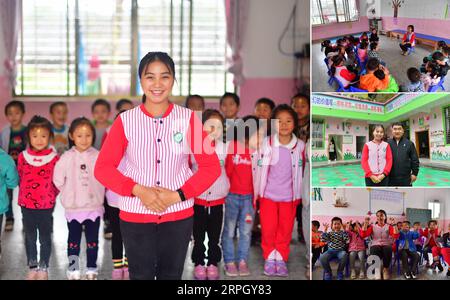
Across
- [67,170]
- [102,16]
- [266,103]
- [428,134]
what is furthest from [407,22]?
[102,16]

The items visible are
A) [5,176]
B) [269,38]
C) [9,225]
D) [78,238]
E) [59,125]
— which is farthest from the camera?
[269,38]

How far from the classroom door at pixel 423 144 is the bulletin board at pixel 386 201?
21cm

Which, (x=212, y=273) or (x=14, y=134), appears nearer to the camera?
(x=212, y=273)

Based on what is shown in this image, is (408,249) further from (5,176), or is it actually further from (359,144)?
(5,176)

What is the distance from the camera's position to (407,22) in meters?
2.44

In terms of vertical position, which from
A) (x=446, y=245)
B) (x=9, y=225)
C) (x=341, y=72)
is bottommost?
(x=9, y=225)

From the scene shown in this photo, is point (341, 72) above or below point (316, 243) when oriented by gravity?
above

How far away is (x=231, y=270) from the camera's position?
311 centimetres

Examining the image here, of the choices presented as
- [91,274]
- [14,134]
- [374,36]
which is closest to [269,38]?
[14,134]

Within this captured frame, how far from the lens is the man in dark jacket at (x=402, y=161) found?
2482 mm

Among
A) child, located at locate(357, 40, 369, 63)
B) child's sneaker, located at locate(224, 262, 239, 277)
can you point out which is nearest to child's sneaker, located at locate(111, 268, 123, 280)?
child's sneaker, located at locate(224, 262, 239, 277)

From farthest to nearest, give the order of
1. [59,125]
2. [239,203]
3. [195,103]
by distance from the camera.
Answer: [59,125], [195,103], [239,203]

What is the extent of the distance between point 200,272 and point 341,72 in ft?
4.53

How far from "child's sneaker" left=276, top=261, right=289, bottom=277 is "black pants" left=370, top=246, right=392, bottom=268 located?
659mm
